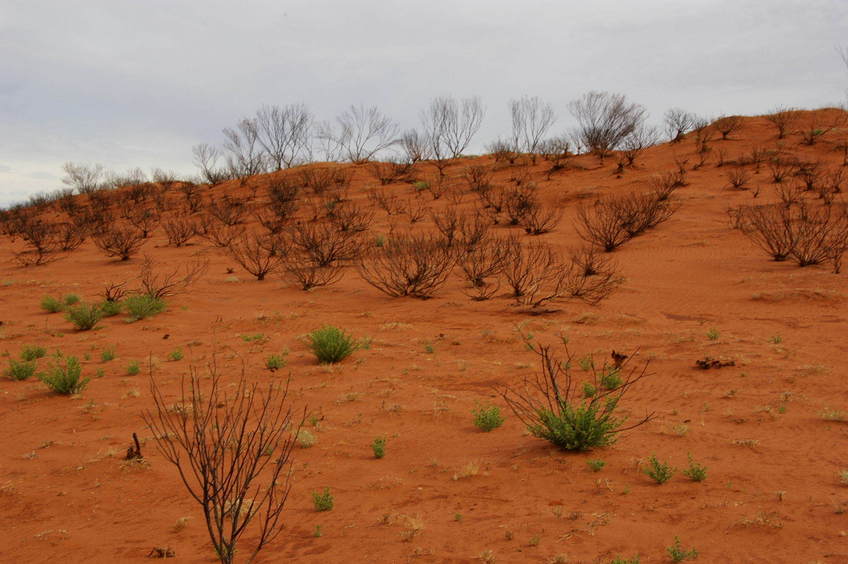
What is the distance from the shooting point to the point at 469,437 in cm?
493

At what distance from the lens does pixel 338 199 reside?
2600 cm

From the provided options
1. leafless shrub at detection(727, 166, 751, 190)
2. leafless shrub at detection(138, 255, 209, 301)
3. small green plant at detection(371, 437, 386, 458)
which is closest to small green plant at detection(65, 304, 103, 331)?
leafless shrub at detection(138, 255, 209, 301)

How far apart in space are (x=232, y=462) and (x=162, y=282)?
483 inches

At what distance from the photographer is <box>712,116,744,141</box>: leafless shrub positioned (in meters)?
30.3

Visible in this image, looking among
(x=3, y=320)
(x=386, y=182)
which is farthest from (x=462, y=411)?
(x=386, y=182)

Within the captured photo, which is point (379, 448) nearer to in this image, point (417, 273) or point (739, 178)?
point (417, 273)

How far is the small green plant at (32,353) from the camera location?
7.71 meters

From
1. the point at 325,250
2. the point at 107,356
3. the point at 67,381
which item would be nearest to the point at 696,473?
the point at 67,381

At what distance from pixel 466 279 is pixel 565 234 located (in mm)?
6487

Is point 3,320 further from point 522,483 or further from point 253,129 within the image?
point 253,129

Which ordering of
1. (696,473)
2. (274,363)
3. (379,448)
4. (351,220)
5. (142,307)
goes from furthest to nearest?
1. (351,220)
2. (142,307)
3. (274,363)
4. (379,448)
5. (696,473)

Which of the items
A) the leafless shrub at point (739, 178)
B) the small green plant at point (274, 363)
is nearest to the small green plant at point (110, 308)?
the small green plant at point (274, 363)

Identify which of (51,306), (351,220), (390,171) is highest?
(390,171)

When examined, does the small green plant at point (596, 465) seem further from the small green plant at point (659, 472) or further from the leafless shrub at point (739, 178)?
the leafless shrub at point (739, 178)
